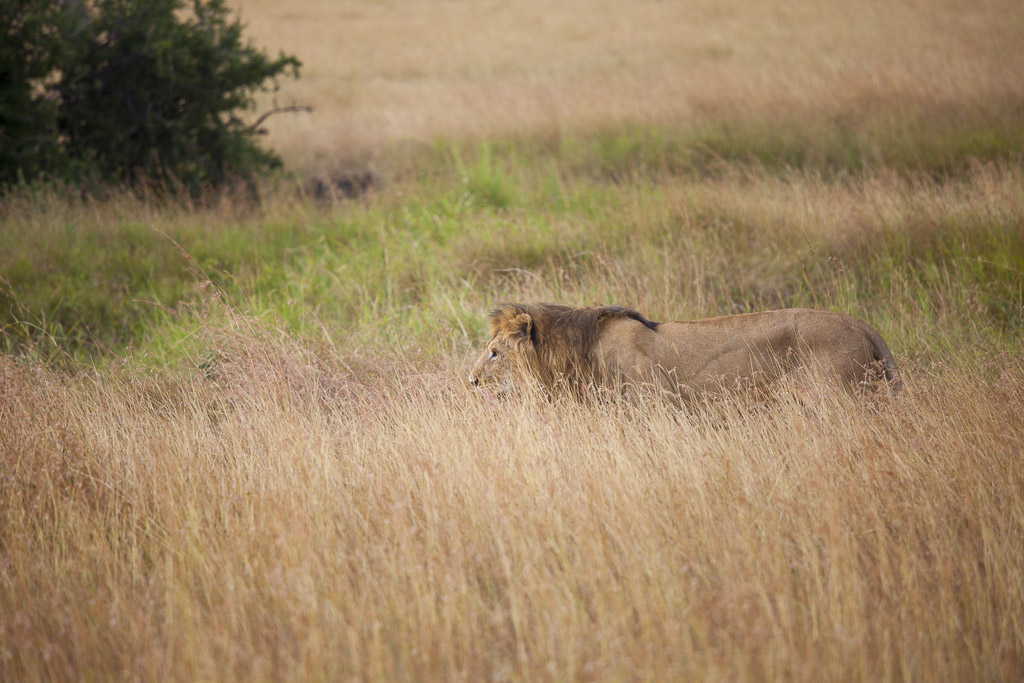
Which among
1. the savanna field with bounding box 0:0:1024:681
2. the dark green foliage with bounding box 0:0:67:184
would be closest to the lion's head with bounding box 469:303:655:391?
the savanna field with bounding box 0:0:1024:681

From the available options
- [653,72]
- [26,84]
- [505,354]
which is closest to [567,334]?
[505,354]

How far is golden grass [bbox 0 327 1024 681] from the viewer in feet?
8.35

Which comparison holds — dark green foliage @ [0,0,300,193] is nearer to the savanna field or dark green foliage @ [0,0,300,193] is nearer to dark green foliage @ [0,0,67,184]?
dark green foliage @ [0,0,67,184]

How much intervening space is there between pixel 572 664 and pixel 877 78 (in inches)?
520

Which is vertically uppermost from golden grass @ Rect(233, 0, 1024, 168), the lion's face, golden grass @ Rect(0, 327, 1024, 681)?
golden grass @ Rect(233, 0, 1024, 168)

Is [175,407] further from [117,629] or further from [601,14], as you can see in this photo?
[601,14]

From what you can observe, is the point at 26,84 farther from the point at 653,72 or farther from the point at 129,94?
the point at 653,72

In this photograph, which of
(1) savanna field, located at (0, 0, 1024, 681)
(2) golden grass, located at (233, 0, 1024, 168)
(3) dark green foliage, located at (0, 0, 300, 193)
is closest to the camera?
(1) savanna field, located at (0, 0, 1024, 681)

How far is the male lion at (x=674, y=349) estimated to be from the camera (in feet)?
14.0

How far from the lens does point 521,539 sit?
10.3 feet

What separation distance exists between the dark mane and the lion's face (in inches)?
2.3

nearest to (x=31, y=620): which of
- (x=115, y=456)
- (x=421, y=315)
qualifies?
(x=115, y=456)

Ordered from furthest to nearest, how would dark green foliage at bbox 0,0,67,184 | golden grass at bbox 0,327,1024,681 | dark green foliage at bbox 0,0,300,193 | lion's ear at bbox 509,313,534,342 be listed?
dark green foliage at bbox 0,0,300,193, dark green foliage at bbox 0,0,67,184, lion's ear at bbox 509,313,534,342, golden grass at bbox 0,327,1024,681

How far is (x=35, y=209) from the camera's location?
8406 millimetres
